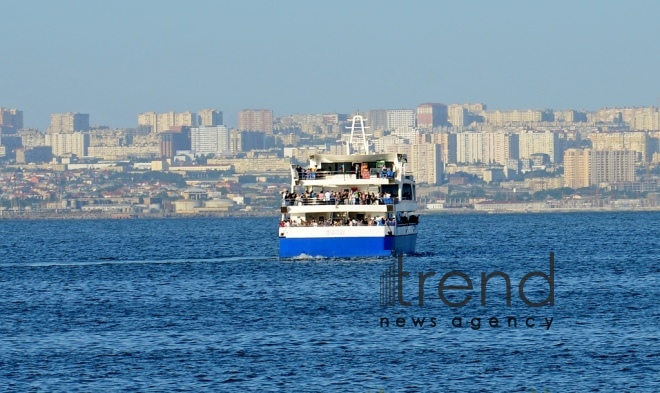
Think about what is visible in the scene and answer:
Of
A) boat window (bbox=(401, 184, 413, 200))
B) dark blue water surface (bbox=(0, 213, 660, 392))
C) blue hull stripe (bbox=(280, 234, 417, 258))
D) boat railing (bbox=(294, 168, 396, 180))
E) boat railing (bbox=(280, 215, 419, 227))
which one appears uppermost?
boat railing (bbox=(294, 168, 396, 180))

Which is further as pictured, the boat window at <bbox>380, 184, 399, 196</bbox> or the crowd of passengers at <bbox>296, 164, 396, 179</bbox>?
the boat window at <bbox>380, 184, 399, 196</bbox>

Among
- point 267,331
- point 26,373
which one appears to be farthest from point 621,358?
point 26,373

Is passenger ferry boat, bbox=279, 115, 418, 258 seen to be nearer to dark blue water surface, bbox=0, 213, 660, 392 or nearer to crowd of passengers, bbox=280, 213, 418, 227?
crowd of passengers, bbox=280, 213, 418, 227

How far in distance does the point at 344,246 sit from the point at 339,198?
2740 millimetres

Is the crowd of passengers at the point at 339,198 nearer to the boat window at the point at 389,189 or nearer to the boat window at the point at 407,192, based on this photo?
the boat window at the point at 389,189

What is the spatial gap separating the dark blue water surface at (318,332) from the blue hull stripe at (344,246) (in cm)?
63

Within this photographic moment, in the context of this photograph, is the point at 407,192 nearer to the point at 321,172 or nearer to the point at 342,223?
the point at 321,172

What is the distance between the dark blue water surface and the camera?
42.7 meters

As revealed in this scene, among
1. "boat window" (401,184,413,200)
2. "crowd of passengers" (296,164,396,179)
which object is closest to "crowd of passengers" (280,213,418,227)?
"crowd of passengers" (296,164,396,179)

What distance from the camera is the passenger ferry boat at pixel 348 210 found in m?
81.8

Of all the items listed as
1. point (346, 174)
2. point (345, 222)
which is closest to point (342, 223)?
point (345, 222)

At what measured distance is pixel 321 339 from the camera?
49906 mm

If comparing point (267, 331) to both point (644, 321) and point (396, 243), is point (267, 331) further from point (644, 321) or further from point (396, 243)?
point (396, 243)

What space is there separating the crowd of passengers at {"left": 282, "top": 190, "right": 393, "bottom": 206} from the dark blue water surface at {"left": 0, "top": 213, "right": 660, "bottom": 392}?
3.06 m
